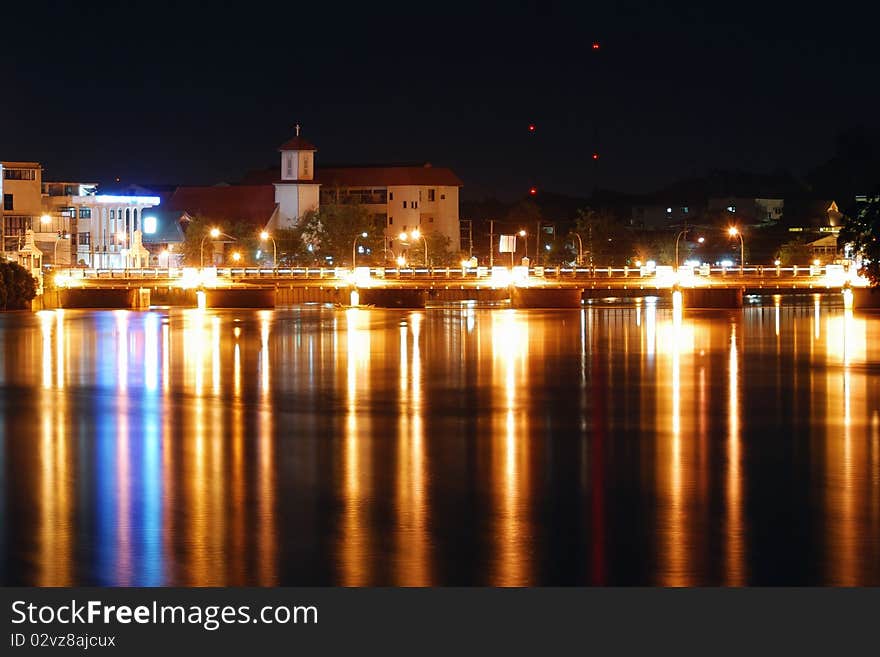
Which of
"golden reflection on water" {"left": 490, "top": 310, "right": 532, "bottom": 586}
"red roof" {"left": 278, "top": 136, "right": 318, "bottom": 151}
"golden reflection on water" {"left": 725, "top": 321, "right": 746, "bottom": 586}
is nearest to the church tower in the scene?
"red roof" {"left": 278, "top": 136, "right": 318, "bottom": 151}

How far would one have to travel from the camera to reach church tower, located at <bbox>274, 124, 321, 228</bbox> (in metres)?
112

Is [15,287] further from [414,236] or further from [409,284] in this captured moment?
[414,236]

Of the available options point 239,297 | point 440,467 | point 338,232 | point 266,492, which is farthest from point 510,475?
point 338,232

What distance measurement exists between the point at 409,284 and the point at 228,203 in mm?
43165

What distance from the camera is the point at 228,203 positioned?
375 ft

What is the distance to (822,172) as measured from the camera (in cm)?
14612

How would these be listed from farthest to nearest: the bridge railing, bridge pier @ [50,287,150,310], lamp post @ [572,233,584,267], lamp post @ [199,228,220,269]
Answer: lamp post @ [572,233,584,267]
lamp post @ [199,228,220,269]
the bridge railing
bridge pier @ [50,287,150,310]

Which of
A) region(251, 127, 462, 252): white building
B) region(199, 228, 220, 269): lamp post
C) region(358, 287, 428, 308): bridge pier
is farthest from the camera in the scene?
region(251, 127, 462, 252): white building

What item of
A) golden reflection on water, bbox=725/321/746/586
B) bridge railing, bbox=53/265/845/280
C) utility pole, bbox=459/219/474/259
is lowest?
golden reflection on water, bbox=725/321/746/586

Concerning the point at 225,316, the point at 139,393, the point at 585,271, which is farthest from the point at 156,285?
the point at 139,393

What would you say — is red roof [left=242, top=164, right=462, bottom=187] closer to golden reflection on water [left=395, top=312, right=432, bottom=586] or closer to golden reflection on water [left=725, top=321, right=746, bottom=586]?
golden reflection on water [left=395, top=312, right=432, bottom=586]

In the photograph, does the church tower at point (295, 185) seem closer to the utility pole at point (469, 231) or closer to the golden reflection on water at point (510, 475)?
the utility pole at point (469, 231)

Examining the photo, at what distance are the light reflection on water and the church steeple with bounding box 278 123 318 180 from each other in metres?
73.2

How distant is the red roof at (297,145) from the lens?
113000 millimetres
